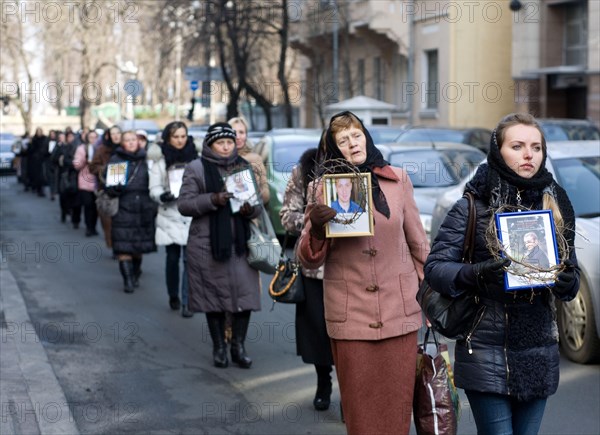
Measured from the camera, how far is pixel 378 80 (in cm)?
4112

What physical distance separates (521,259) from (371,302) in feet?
4.92

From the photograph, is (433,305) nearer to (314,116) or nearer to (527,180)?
(527,180)

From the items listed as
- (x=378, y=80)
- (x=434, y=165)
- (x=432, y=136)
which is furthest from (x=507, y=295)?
(x=378, y=80)

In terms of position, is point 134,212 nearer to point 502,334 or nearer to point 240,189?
point 240,189

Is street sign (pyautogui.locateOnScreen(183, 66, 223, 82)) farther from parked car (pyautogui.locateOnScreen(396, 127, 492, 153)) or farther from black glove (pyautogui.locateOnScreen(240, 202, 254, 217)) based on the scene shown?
black glove (pyautogui.locateOnScreen(240, 202, 254, 217))

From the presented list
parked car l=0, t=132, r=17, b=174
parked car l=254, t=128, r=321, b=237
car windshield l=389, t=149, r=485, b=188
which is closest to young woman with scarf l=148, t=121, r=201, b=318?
car windshield l=389, t=149, r=485, b=188

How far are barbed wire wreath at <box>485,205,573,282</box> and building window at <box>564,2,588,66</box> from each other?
1065 inches

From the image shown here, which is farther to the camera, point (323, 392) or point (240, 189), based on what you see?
point (240, 189)

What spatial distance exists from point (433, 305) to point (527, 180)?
582 millimetres

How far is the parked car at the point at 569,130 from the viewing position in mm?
19141

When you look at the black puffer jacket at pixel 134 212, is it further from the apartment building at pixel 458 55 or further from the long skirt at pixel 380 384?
the apartment building at pixel 458 55

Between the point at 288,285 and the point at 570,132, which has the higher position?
the point at 570,132

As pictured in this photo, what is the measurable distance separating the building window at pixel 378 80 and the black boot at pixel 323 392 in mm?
33966

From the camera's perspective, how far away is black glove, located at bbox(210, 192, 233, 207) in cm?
840
